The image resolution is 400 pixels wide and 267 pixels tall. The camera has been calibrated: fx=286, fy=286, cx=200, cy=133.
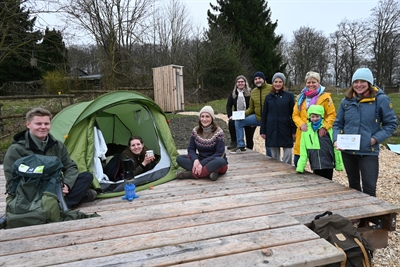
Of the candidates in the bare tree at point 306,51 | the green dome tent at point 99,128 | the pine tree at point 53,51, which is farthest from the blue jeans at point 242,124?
Answer: the bare tree at point 306,51

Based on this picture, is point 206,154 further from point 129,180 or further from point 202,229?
point 202,229

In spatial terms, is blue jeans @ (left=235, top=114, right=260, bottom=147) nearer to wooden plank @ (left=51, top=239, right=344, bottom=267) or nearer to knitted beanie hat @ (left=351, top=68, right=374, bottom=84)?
knitted beanie hat @ (left=351, top=68, right=374, bottom=84)

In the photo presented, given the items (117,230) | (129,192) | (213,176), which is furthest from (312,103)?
(117,230)

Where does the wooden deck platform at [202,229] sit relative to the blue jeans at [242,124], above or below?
below

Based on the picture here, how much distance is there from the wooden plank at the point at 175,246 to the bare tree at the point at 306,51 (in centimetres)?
3026

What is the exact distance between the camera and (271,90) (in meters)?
4.41

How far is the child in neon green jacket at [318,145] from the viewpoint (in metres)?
3.63

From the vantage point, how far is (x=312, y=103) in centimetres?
375

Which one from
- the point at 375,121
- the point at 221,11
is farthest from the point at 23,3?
the point at 221,11

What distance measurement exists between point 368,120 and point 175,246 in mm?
2398

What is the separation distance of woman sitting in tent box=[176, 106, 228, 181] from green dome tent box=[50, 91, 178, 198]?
256mm

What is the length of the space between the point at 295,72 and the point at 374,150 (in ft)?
98.1

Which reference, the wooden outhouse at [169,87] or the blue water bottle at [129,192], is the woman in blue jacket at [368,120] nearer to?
the blue water bottle at [129,192]

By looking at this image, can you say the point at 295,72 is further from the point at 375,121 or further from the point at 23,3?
the point at 375,121
